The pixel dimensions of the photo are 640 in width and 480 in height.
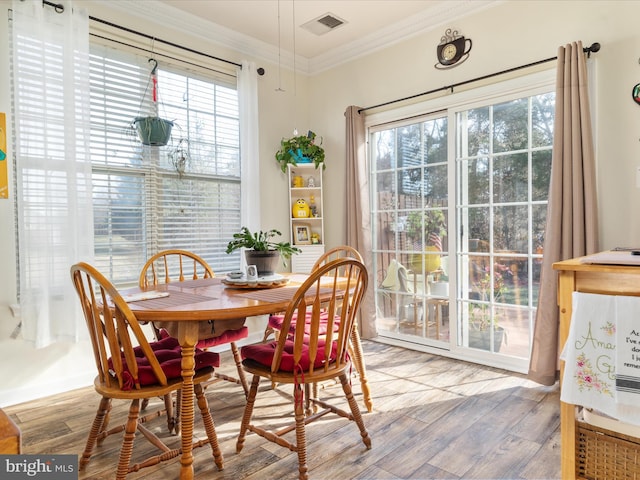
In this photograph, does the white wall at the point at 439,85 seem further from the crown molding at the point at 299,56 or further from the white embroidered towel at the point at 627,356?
the white embroidered towel at the point at 627,356

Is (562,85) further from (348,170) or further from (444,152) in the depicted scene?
(348,170)

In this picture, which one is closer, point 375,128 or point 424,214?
point 424,214

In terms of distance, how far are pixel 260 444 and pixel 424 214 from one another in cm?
230

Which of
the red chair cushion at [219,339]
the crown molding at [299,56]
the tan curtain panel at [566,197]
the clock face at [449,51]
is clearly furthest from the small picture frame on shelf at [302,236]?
the tan curtain panel at [566,197]

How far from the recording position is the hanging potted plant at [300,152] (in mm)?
3914

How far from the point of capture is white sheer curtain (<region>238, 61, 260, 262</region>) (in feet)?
12.4

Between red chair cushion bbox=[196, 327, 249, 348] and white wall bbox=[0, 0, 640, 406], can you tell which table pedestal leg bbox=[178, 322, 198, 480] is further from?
white wall bbox=[0, 0, 640, 406]

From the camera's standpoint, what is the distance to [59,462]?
1602mm

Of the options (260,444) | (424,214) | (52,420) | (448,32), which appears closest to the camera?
(260,444)

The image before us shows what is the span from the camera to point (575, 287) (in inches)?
58.2

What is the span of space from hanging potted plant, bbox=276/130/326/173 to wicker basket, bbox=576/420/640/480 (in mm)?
3041

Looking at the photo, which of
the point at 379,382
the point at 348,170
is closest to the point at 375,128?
A: the point at 348,170

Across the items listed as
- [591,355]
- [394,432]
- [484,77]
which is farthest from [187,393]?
[484,77]

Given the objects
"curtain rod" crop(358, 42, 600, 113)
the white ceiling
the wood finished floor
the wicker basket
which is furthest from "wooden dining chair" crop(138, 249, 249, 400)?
"curtain rod" crop(358, 42, 600, 113)
